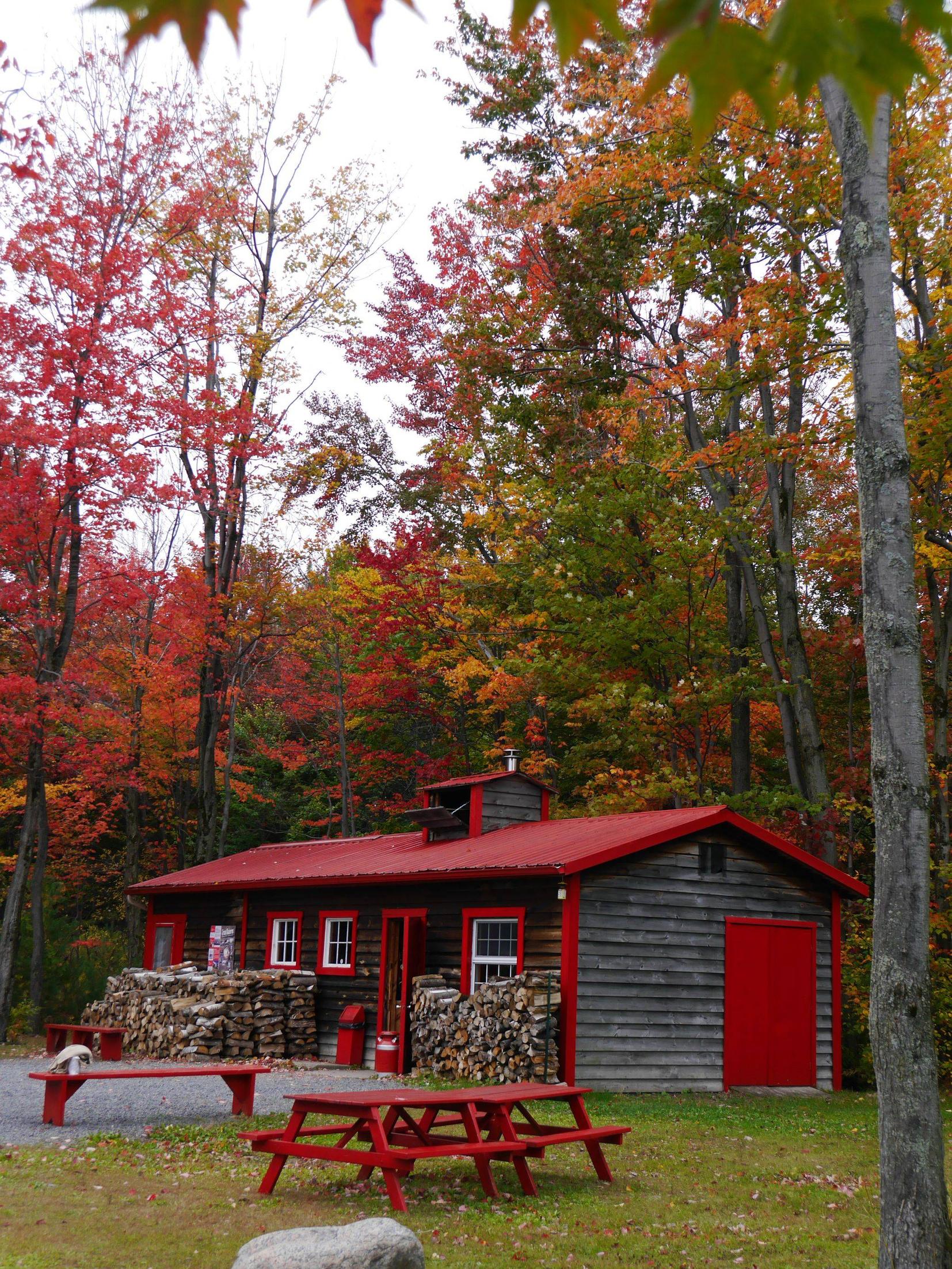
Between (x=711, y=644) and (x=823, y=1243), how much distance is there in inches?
568

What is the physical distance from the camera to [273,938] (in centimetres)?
1936

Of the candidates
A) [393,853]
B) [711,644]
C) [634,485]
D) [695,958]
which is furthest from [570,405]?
[695,958]

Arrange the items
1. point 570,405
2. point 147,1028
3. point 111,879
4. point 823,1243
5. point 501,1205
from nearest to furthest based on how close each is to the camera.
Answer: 1. point 823,1243
2. point 501,1205
3. point 147,1028
4. point 570,405
5. point 111,879

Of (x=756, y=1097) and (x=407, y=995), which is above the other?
(x=407, y=995)

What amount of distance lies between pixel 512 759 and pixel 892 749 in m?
12.8

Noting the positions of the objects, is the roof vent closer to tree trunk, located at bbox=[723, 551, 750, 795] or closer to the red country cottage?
the red country cottage

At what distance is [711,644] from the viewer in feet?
68.3

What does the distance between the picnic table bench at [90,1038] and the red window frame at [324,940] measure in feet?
10.9

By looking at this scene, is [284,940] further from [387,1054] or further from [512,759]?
Result: [512,759]

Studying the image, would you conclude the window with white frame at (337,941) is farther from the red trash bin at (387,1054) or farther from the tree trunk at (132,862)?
the tree trunk at (132,862)

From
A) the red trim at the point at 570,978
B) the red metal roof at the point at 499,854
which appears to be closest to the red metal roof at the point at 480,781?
the red metal roof at the point at 499,854

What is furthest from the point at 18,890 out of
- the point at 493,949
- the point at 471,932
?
the point at 493,949

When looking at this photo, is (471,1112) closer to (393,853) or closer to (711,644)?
(393,853)

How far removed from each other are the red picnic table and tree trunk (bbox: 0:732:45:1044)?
12.1 m
